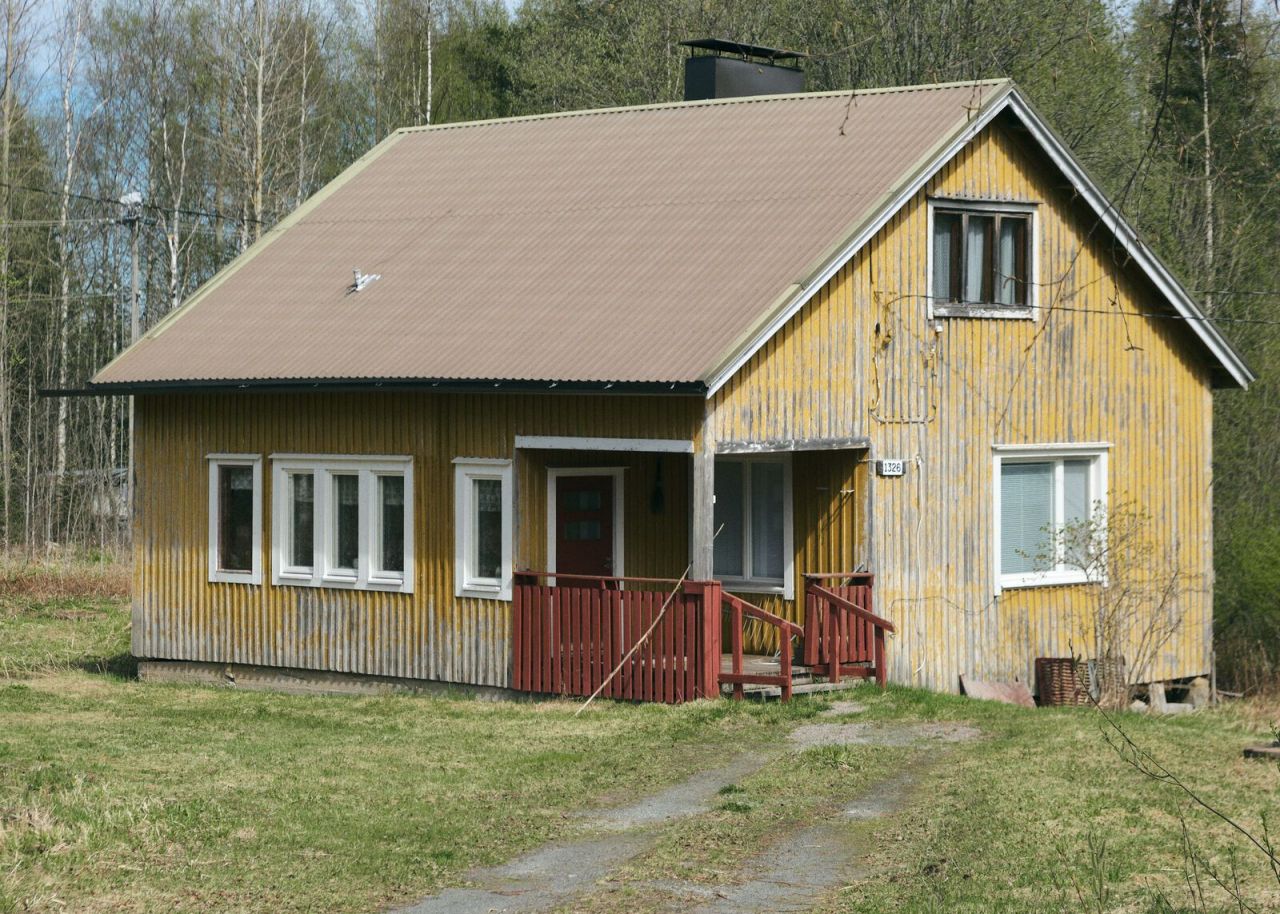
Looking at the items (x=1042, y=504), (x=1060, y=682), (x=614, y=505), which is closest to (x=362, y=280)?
(x=614, y=505)

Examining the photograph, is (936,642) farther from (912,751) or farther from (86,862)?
(86,862)

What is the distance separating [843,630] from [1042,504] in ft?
12.6

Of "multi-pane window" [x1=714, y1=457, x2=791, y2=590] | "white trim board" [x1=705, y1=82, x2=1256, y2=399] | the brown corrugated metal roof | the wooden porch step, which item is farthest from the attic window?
the wooden porch step

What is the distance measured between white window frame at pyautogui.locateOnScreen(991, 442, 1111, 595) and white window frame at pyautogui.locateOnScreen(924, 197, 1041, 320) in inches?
60.8

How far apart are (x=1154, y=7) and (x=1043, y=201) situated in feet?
43.2

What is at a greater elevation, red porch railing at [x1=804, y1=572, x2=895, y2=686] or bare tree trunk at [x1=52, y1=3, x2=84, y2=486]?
bare tree trunk at [x1=52, y1=3, x2=84, y2=486]

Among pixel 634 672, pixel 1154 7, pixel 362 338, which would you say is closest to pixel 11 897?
pixel 1154 7

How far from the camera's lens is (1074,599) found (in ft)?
Answer: 73.8

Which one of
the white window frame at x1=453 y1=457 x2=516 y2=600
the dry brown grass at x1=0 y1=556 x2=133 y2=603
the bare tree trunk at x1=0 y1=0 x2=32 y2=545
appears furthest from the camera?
the bare tree trunk at x1=0 y1=0 x2=32 y2=545

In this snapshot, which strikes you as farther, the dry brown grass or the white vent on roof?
the dry brown grass

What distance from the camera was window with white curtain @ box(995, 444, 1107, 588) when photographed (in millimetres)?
21984

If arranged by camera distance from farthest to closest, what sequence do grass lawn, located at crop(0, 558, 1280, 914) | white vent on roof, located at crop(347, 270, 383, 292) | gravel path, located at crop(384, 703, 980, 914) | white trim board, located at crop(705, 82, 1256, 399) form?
1. white vent on roof, located at crop(347, 270, 383, 292)
2. white trim board, located at crop(705, 82, 1256, 399)
3. grass lawn, located at crop(0, 558, 1280, 914)
4. gravel path, located at crop(384, 703, 980, 914)

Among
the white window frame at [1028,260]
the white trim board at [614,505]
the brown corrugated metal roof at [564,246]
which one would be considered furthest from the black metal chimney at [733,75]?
the white trim board at [614,505]

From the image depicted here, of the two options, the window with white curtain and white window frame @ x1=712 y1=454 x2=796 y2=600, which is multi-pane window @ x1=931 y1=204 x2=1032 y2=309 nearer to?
the window with white curtain
